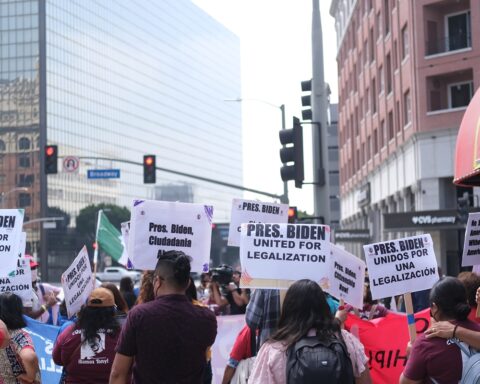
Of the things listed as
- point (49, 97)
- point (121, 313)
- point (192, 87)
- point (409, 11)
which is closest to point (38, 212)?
point (49, 97)

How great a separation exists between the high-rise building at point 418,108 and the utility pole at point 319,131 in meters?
17.1

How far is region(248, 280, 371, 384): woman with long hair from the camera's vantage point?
15.7ft

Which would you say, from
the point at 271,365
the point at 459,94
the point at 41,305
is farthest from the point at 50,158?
the point at 271,365

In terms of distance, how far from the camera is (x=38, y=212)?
366ft

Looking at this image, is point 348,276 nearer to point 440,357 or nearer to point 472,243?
point 472,243

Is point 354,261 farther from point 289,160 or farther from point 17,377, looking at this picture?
point 289,160

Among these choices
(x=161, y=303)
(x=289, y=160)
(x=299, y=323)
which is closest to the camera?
(x=299, y=323)

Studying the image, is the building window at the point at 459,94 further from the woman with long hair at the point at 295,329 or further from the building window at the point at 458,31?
the woman with long hair at the point at 295,329

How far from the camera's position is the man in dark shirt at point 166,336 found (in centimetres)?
520

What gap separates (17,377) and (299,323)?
2.51 meters

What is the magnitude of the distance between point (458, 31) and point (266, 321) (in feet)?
109

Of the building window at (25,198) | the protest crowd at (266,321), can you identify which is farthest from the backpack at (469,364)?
the building window at (25,198)

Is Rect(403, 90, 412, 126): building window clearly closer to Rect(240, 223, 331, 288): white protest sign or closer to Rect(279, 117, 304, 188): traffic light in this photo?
Rect(279, 117, 304, 188): traffic light

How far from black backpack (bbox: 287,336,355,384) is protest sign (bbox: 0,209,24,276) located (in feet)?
13.0
